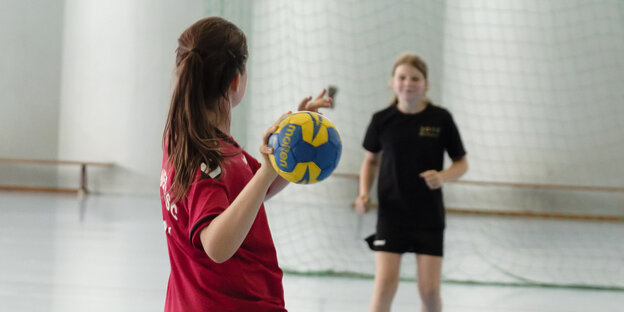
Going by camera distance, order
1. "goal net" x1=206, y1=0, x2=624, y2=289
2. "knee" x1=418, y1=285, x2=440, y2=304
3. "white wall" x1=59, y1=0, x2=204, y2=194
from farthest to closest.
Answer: "white wall" x1=59, y1=0, x2=204, y2=194, "goal net" x1=206, y1=0, x2=624, y2=289, "knee" x1=418, y1=285, x2=440, y2=304

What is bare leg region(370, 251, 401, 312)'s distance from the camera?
8.28 ft

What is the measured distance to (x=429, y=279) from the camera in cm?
253

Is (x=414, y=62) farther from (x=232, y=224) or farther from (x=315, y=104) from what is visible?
(x=232, y=224)

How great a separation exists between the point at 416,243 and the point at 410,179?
0.97ft

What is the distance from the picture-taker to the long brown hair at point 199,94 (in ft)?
3.69

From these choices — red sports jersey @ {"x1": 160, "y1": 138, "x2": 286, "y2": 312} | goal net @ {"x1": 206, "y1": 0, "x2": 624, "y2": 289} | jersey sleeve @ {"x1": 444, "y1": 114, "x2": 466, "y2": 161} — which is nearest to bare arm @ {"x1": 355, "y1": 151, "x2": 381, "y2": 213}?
jersey sleeve @ {"x1": 444, "y1": 114, "x2": 466, "y2": 161}

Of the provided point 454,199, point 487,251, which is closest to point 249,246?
point 487,251

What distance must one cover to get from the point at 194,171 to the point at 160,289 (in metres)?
2.68

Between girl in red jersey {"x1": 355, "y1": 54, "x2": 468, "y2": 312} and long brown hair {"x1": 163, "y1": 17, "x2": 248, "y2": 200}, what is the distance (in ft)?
4.75

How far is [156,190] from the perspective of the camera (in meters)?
8.97

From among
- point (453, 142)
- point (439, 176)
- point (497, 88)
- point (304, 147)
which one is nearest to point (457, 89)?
point (497, 88)

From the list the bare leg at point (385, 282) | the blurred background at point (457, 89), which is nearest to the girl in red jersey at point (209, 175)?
the bare leg at point (385, 282)

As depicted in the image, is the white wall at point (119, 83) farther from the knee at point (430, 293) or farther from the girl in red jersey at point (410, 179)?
the knee at point (430, 293)

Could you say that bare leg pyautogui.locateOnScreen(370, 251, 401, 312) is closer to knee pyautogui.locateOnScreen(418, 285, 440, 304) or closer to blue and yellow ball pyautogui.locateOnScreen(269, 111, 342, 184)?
knee pyautogui.locateOnScreen(418, 285, 440, 304)
